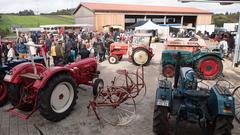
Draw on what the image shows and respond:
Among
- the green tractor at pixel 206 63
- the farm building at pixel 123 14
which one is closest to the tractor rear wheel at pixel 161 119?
the green tractor at pixel 206 63

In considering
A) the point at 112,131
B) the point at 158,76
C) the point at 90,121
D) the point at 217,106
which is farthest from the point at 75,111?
the point at 158,76

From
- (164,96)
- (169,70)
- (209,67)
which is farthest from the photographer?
(169,70)

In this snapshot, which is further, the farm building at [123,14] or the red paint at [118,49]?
the farm building at [123,14]

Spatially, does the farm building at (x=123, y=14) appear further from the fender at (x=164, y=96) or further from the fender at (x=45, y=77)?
the fender at (x=164, y=96)

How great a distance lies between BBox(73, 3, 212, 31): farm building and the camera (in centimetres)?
3200

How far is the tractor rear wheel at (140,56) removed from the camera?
1049 centimetres

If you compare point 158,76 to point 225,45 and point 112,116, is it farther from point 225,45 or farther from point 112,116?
point 225,45

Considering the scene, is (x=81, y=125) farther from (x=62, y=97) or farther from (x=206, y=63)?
(x=206, y=63)

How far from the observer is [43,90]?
4512 millimetres

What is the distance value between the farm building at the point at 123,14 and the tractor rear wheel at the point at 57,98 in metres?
27.2

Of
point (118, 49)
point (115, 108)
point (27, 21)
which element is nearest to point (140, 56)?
point (118, 49)

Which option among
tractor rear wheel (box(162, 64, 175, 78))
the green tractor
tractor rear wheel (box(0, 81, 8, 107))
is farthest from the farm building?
tractor rear wheel (box(0, 81, 8, 107))

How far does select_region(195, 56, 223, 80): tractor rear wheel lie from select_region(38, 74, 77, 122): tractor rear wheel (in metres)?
5.18

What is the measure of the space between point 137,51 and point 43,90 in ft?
21.6
